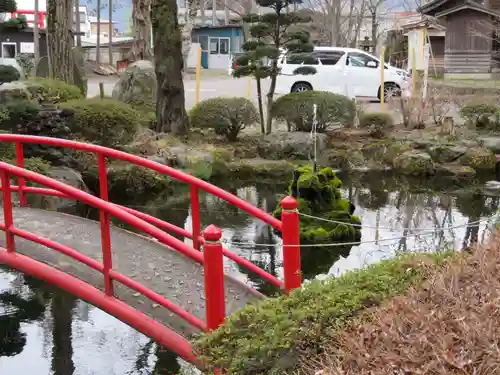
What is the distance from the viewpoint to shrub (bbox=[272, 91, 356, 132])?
1677cm

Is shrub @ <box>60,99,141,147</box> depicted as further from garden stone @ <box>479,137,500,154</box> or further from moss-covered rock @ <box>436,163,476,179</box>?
garden stone @ <box>479,137,500,154</box>

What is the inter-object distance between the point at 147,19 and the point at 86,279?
22.3 m

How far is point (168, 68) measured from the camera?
16203 millimetres

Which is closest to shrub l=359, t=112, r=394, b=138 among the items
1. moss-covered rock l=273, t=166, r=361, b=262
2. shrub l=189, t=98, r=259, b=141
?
shrub l=189, t=98, r=259, b=141

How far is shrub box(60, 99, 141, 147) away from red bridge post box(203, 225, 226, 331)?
9559 millimetres

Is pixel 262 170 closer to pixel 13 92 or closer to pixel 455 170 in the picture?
pixel 455 170

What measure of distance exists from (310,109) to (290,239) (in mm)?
11469

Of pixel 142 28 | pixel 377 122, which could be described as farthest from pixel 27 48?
pixel 377 122

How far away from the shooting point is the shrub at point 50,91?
14.4 meters

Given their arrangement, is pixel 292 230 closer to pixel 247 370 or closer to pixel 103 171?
pixel 247 370

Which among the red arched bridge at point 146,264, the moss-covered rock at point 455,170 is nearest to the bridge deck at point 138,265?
the red arched bridge at point 146,264

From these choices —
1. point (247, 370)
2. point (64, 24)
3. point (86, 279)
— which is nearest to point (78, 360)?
point (86, 279)

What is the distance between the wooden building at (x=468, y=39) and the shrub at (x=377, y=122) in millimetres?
13238

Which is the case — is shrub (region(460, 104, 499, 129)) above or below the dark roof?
below
